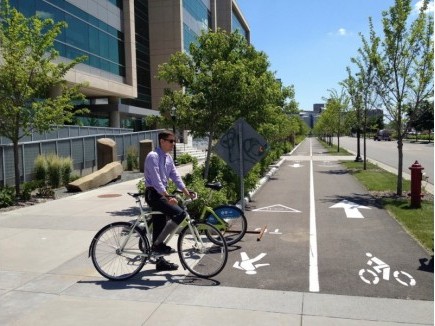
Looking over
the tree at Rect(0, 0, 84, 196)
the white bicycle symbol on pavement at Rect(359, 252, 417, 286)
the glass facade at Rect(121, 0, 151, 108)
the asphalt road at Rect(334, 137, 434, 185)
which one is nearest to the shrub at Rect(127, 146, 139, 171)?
the tree at Rect(0, 0, 84, 196)

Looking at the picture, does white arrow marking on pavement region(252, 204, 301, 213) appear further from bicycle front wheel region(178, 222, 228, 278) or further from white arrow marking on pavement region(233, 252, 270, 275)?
bicycle front wheel region(178, 222, 228, 278)

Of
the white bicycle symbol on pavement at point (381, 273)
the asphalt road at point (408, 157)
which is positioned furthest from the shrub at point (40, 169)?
the asphalt road at point (408, 157)

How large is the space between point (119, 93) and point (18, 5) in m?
11.5

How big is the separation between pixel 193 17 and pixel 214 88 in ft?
143

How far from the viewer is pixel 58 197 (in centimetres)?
1370

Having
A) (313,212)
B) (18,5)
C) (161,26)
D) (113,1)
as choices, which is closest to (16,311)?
(313,212)

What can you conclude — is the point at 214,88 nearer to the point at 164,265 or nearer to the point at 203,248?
the point at 203,248

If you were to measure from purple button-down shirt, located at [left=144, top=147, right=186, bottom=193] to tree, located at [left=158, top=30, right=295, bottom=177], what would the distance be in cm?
474

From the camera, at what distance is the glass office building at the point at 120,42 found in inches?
1114

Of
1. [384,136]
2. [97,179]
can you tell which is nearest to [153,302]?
[97,179]

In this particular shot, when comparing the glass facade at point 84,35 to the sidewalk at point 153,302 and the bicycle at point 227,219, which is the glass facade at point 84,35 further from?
the sidewalk at point 153,302

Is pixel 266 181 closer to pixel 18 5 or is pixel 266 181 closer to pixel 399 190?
pixel 399 190

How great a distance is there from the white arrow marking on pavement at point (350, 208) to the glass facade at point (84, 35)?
63.8ft

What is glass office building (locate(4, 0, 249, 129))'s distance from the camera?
92.8ft
